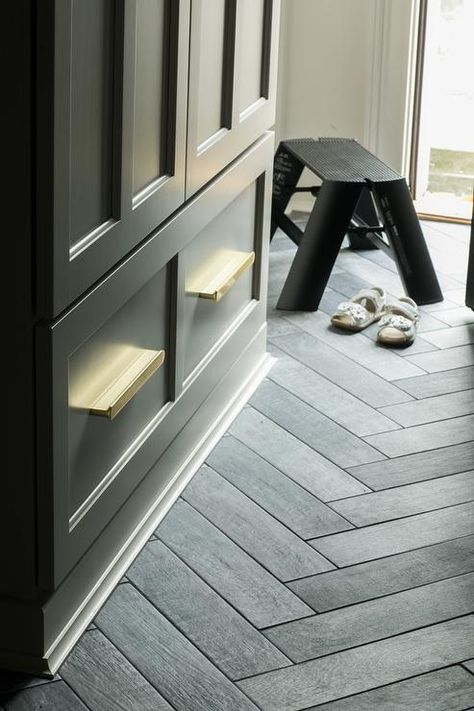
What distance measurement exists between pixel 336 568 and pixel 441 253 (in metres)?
1.69

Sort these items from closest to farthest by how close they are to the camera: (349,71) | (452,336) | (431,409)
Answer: (431,409) → (452,336) → (349,71)

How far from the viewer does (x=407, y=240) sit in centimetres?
291

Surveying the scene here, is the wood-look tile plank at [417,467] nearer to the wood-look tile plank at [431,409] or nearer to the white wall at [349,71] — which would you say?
the wood-look tile plank at [431,409]

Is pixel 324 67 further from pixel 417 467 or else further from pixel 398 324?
pixel 417 467

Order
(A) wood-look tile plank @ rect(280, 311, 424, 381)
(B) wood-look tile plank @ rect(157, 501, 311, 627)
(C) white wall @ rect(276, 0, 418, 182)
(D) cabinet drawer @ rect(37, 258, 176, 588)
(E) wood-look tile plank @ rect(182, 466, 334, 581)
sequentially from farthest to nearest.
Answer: (C) white wall @ rect(276, 0, 418, 182) → (A) wood-look tile plank @ rect(280, 311, 424, 381) → (E) wood-look tile plank @ rect(182, 466, 334, 581) → (B) wood-look tile plank @ rect(157, 501, 311, 627) → (D) cabinet drawer @ rect(37, 258, 176, 588)

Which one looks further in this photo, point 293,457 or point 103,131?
point 293,457

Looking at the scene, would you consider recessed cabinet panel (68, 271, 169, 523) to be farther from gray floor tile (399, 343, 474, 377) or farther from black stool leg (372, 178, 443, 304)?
black stool leg (372, 178, 443, 304)

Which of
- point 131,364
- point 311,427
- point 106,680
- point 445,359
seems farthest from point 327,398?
point 106,680

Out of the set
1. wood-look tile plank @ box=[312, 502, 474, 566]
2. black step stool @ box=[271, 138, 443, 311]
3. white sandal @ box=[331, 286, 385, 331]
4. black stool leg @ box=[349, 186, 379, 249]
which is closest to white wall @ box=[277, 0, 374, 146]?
black stool leg @ box=[349, 186, 379, 249]

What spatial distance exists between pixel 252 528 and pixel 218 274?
50cm

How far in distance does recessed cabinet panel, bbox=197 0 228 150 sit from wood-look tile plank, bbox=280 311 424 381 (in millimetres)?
784

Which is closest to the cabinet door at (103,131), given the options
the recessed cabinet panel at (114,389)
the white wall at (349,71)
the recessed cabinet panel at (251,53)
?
the recessed cabinet panel at (114,389)

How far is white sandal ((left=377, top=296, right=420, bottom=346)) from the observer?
8.97 feet

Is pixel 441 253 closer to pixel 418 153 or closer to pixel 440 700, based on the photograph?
pixel 418 153
